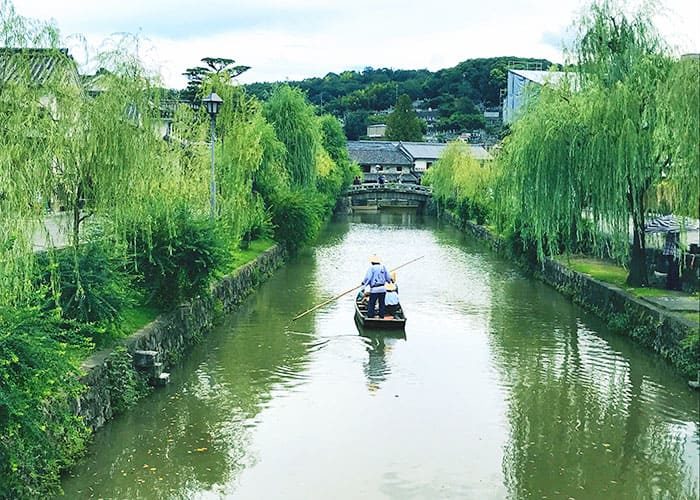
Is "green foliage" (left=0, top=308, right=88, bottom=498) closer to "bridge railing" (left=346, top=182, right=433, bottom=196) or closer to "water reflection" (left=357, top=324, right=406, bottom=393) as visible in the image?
"water reflection" (left=357, top=324, right=406, bottom=393)

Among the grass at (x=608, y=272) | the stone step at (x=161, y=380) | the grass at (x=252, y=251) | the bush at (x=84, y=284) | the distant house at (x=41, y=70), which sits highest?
the distant house at (x=41, y=70)

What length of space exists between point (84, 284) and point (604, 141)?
37.3 feet

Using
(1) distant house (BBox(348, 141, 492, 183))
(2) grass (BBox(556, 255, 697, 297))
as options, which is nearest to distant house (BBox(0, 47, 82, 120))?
(2) grass (BBox(556, 255, 697, 297))

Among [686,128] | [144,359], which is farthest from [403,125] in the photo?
[686,128]

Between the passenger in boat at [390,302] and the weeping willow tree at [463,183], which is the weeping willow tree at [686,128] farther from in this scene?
the weeping willow tree at [463,183]

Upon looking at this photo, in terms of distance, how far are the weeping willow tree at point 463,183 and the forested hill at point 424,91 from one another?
6765cm

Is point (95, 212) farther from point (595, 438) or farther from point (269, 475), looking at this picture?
point (595, 438)

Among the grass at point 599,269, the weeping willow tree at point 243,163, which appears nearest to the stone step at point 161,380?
the weeping willow tree at point 243,163

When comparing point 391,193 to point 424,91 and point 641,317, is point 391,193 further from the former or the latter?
point 424,91

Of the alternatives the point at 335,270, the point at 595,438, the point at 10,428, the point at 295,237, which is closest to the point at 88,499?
the point at 10,428

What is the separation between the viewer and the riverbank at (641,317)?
13.6 m

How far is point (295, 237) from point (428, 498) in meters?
22.2

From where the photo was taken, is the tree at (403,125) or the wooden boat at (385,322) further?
the tree at (403,125)

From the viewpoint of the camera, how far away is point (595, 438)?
11.1 meters
